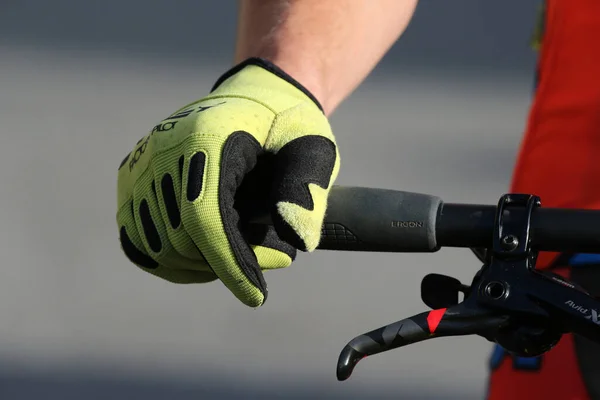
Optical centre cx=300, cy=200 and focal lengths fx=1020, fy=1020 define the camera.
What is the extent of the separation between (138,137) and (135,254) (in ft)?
6.60

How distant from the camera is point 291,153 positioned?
895 mm

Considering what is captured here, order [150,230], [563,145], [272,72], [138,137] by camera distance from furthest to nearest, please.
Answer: [138,137]
[563,145]
[272,72]
[150,230]

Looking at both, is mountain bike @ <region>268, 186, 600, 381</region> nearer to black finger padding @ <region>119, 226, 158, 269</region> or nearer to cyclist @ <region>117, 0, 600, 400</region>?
cyclist @ <region>117, 0, 600, 400</region>

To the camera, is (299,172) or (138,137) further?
(138,137)

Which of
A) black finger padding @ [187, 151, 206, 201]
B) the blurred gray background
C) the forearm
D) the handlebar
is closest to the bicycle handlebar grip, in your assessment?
the handlebar

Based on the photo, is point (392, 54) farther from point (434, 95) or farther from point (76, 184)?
point (76, 184)

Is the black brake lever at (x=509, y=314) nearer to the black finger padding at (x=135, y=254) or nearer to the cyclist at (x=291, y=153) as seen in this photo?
the cyclist at (x=291, y=153)

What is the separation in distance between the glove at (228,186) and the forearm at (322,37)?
0.14 m

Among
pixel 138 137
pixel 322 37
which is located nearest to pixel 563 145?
pixel 322 37

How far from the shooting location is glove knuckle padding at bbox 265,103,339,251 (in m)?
0.84

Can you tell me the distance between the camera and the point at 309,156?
0.89 m

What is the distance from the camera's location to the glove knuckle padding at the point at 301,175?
84cm

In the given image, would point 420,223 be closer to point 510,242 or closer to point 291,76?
point 510,242

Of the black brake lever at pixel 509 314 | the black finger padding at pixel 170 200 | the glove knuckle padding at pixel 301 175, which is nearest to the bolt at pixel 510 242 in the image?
the black brake lever at pixel 509 314
